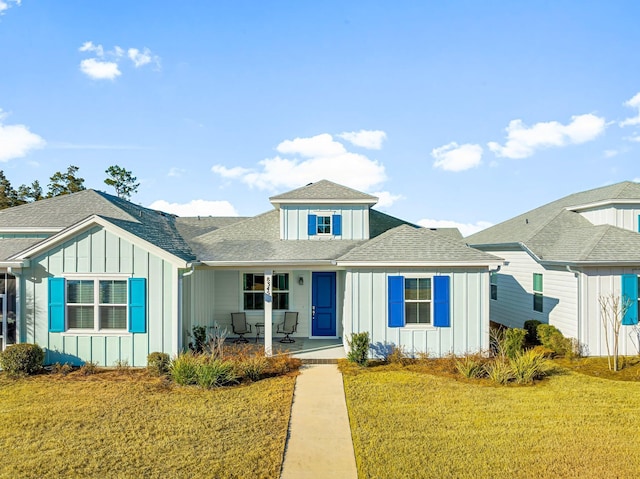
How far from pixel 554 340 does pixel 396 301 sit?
525 centimetres

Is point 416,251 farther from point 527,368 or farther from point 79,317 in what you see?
point 79,317

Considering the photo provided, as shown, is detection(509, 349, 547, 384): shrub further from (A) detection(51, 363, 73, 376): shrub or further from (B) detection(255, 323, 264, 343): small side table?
(A) detection(51, 363, 73, 376): shrub

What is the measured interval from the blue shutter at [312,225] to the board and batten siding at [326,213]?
9cm

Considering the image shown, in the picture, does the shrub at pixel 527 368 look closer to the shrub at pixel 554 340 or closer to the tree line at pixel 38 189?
the shrub at pixel 554 340

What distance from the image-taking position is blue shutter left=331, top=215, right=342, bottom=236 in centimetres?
1446

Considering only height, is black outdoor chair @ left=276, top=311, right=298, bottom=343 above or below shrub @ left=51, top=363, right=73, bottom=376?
above

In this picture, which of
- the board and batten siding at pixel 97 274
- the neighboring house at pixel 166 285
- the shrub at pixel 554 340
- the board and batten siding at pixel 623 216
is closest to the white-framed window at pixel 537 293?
the shrub at pixel 554 340

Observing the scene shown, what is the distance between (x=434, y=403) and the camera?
7805 millimetres

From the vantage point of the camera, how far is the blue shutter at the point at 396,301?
36.0 ft

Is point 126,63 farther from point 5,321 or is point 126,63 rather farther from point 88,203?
point 5,321

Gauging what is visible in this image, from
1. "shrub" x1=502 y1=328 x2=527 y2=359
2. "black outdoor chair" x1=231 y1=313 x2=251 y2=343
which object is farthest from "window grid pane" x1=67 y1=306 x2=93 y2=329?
"shrub" x1=502 y1=328 x2=527 y2=359

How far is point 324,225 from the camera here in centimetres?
1453

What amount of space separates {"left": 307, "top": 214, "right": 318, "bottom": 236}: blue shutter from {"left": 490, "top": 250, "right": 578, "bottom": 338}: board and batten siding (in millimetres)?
6953

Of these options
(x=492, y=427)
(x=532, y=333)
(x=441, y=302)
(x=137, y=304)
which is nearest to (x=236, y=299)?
(x=137, y=304)
